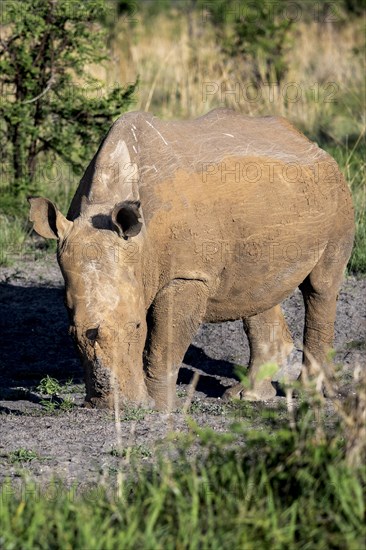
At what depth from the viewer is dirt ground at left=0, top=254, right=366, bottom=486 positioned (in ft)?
18.8

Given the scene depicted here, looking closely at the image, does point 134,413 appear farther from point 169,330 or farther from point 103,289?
point 103,289

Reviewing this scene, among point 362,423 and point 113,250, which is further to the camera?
point 113,250

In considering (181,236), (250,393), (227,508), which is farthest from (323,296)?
(227,508)

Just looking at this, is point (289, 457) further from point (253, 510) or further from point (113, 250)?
point (113, 250)

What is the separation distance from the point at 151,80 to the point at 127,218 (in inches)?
436

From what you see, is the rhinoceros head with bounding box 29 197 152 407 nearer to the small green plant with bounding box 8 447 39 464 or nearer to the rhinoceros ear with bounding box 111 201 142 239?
the rhinoceros ear with bounding box 111 201 142 239

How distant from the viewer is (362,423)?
4449 millimetres

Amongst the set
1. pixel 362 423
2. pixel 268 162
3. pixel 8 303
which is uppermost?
pixel 268 162

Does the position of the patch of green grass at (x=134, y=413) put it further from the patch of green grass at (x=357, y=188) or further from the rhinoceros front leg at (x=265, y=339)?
the patch of green grass at (x=357, y=188)

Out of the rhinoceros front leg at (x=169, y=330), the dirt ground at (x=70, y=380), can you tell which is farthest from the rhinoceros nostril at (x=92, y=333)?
the rhinoceros front leg at (x=169, y=330)

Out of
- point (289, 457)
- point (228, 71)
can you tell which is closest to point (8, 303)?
point (289, 457)

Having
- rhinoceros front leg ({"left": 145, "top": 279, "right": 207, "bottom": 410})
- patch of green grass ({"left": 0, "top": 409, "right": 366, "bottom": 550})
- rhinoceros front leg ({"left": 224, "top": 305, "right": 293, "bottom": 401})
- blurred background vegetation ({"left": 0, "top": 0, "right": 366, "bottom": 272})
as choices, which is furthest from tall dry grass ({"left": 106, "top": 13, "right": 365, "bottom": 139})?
patch of green grass ({"left": 0, "top": 409, "right": 366, "bottom": 550})

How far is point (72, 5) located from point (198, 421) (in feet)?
19.1

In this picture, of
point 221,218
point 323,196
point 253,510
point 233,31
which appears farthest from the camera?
point 233,31
